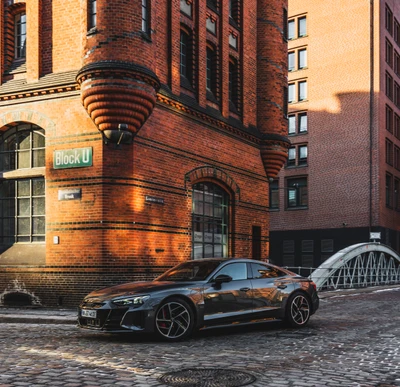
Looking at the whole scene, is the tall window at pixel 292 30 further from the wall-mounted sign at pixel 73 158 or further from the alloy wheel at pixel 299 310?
the alloy wheel at pixel 299 310

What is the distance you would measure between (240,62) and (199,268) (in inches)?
514

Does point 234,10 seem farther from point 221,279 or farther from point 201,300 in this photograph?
point 201,300

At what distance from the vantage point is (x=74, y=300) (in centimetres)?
1579

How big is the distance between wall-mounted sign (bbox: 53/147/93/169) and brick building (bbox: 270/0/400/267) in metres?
27.6

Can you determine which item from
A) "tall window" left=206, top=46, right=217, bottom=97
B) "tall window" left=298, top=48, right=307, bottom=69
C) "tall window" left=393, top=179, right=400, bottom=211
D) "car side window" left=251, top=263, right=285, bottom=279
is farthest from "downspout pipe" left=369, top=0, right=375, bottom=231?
"car side window" left=251, top=263, right=285, bottom=279

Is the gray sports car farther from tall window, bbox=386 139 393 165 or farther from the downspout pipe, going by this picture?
tall window, bbox=386 139 393 165

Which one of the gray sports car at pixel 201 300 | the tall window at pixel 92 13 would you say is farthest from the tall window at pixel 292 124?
the gray sports car at pixel 201 300

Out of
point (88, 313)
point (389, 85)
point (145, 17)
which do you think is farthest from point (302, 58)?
point (88, 313)

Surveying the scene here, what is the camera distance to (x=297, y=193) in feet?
146

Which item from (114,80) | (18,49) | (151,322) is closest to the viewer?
(151,322)

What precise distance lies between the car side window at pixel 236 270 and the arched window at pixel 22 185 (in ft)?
25.8

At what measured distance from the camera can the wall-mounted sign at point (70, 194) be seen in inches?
627

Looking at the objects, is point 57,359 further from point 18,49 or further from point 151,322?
point 18,49

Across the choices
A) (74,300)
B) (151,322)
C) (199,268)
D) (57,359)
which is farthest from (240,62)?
(57,359)
